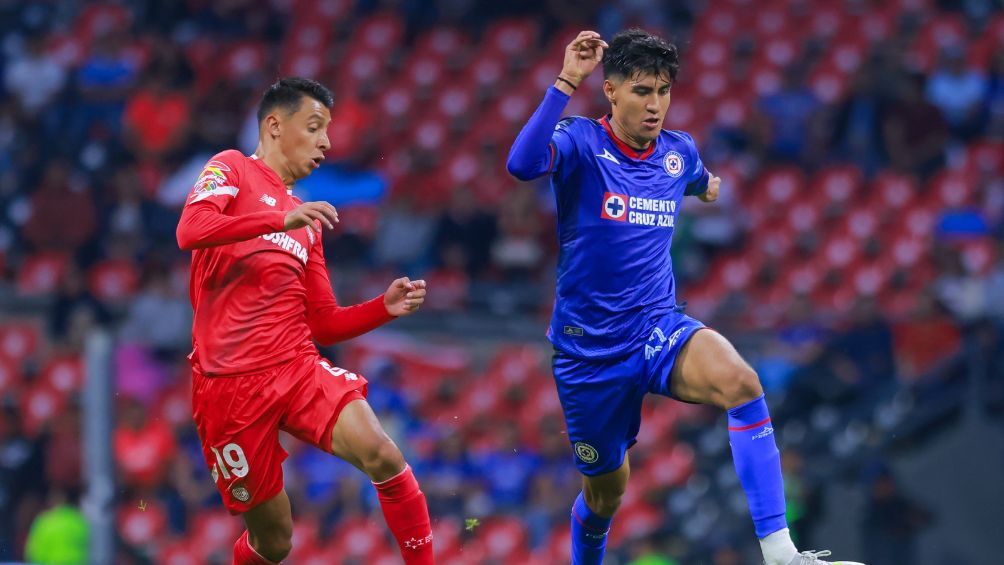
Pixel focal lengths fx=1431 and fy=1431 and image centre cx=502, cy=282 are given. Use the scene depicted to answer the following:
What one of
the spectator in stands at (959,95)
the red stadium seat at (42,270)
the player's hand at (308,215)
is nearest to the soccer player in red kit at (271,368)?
the player's hand at (308,215)

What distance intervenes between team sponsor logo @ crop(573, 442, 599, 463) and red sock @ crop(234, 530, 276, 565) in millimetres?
1382

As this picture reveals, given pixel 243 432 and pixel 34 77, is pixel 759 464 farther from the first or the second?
pixel 34 77

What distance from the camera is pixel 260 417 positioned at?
5.63 meters

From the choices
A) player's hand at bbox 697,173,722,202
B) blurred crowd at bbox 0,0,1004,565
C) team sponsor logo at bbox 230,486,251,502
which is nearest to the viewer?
team sponsor logo at bbox 230,486,251,502

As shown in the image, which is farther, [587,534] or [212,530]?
[212,530]

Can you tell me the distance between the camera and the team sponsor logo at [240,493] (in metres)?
5.71

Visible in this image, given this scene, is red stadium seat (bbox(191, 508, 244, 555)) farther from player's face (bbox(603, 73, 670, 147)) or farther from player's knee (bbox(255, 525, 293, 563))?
player's face (bbox(603, 73, 670, 147))

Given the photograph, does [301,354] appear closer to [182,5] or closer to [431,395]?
[431,395]

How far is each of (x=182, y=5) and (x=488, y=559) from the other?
881 centimetres

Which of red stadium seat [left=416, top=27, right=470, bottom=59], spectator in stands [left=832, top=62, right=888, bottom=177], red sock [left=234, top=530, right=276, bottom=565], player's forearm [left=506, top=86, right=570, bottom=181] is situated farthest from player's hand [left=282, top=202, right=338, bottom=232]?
red stadium seat [left=416, top=27, right=470, bottom=59]

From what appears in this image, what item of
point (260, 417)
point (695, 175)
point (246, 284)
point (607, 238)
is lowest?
point (260, 417)

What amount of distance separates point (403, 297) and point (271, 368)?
614 mm

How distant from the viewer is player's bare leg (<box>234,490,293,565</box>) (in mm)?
5805

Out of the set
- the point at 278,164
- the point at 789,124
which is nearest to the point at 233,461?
the point at 278,164
